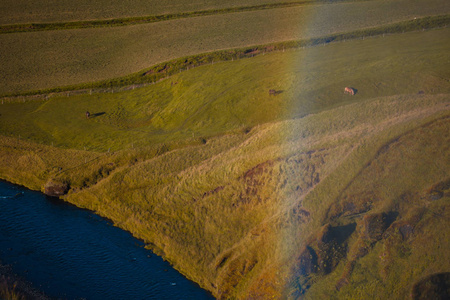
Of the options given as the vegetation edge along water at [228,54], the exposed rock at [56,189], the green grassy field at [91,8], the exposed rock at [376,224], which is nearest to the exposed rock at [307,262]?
the exposed rock at [376,224]

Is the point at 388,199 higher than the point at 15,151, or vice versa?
the point at 388,199

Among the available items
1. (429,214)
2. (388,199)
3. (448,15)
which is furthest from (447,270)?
(448,15)

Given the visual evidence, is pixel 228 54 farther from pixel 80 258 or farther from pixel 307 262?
pixel 307 262

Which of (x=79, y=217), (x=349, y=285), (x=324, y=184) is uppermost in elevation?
(x=324, y=184)

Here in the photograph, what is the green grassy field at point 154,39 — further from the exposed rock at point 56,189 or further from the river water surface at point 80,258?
Answer: the river water surface at point 80,258

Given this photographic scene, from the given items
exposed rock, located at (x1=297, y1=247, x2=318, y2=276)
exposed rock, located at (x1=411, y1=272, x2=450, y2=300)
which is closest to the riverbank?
exposed rock, located at (x1=297, y1=247, x2=318, y2=276)

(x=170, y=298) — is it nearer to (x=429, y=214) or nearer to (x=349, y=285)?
(x=349, y=285)

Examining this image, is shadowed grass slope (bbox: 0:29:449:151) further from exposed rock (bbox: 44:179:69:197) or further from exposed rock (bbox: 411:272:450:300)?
exposed rock (bbox: 411:272:450:300)
